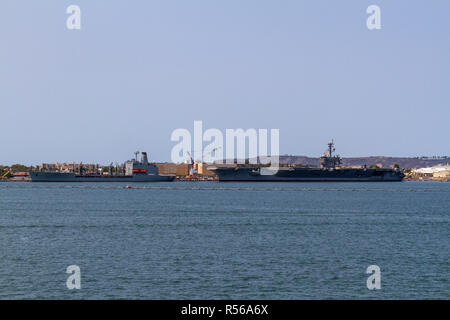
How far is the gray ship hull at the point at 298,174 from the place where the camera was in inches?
6486

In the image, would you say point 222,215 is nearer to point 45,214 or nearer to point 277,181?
point 45,214

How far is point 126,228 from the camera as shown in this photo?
1640 inches

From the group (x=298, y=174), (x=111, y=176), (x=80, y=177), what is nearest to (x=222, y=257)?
(x=298, y=174)

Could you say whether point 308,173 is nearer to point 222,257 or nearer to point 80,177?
point 80,177

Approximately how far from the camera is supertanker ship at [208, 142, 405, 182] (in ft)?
541

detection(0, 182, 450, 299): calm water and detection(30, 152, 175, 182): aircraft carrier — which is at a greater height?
detection(30, 152, 175, 182): aircraft carrier

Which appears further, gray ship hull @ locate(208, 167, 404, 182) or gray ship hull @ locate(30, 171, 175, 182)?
gray ship hull @ locate(30, 171, 175, 182)

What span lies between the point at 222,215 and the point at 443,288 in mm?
33546

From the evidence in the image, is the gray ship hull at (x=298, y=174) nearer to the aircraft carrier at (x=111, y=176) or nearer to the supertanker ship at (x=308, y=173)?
the supertanker ship at (x=308, y=173)

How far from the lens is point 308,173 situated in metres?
164

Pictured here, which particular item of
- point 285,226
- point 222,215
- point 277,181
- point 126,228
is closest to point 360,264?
point 285,226

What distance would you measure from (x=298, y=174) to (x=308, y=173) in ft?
10.2

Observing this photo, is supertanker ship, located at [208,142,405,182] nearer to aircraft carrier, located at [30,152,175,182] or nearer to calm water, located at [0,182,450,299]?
aircraft carrier, located at [30,152,175,182]

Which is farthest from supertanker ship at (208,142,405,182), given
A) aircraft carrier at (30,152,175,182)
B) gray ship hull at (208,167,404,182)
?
aircraft carrier at (30,152,175,182)
